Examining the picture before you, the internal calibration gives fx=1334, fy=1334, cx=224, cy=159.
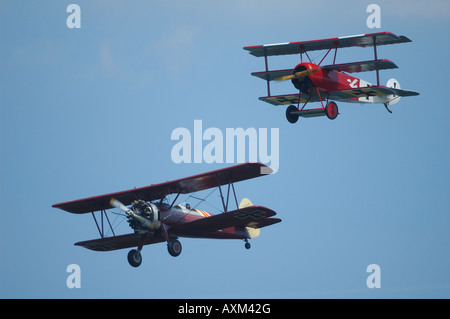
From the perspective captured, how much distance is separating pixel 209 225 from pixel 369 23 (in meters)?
7.89

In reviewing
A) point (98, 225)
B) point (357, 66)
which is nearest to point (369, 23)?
point (357, 66)

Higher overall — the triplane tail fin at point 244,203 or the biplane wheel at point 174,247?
the triplane tail fin at point 244,203

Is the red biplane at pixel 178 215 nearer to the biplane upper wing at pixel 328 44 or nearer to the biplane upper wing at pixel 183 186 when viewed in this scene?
the biplane upper wing at pixel 183 186

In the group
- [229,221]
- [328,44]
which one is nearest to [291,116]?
[328,44]

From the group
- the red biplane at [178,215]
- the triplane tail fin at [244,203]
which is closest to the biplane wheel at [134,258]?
the red biplane at [178,215]

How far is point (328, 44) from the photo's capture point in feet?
130

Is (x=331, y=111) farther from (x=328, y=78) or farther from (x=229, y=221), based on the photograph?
(x=229, y=221)

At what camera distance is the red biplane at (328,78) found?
126 ft

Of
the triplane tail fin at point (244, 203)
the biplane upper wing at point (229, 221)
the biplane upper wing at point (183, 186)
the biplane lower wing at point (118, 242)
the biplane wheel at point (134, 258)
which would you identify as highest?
the biplane upper wing at point (183, 186)

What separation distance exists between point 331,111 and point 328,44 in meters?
2.40
